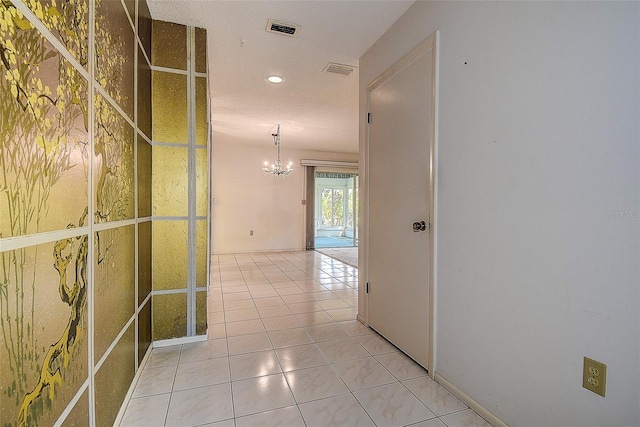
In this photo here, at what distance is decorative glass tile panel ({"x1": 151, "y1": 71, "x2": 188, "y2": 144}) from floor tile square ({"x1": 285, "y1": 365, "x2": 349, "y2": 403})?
1.92m

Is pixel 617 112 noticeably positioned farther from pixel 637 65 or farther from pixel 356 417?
pixel 356 417

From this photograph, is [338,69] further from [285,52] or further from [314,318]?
[314,318]

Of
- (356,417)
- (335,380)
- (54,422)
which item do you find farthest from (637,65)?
(54,422)

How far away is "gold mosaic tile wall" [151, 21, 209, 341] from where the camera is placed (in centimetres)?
221

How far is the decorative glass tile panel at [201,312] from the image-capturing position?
7.63 ft

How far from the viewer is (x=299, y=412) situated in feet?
4.96

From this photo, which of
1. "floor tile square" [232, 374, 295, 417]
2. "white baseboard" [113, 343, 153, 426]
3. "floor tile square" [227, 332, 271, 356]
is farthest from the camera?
"floor tile square" [227, 332, 271, 356]

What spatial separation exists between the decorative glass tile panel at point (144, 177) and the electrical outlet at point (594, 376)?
7.79 feet

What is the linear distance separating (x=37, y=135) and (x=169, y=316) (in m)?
1.86

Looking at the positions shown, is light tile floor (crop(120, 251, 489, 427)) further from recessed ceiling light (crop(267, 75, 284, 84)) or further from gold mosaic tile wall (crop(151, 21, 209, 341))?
recessed ceiling light (crop(267, 75, 284, 84))

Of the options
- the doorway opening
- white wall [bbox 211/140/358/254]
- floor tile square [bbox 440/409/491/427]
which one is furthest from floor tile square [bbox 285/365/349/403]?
the doorway opening

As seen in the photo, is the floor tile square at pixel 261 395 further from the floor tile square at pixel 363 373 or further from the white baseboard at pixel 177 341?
the white baseboard at pixel 177 341

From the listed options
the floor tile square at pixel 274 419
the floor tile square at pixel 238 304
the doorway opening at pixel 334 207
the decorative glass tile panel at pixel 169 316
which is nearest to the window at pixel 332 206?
the doorway opening at pixel 334 207

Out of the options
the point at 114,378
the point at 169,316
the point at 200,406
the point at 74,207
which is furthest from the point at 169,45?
the point at 200,406
